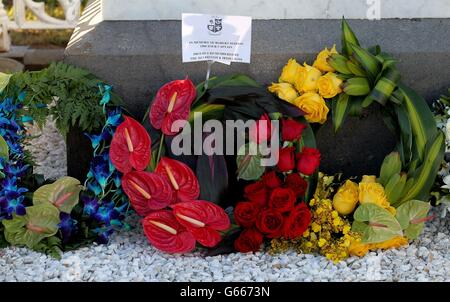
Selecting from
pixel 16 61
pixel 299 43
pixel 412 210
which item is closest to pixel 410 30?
pixel 299 43

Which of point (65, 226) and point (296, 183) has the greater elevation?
point (296, 183)

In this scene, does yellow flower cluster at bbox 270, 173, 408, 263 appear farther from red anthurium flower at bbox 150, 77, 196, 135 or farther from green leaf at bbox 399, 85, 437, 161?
red anthurium flower at bbox 150, 77, 196, 135

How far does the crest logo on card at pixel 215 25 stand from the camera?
11.8 feet

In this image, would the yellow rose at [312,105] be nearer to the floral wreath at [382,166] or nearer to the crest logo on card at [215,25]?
the floral wreath at [382,166]

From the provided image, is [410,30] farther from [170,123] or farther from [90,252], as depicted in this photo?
[90,252]

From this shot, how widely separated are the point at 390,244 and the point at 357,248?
16 cm

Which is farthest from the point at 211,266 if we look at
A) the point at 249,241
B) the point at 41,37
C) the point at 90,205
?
the point at 41,37

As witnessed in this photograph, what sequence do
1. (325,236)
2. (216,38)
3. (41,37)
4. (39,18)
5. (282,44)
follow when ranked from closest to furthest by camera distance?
(325,236)
(216,38)
(282,44)
(39,18)
(41,37)

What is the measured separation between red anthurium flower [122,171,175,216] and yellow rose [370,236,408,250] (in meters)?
0.79

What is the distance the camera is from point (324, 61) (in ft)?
12.1

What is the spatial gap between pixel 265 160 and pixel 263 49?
1.93 feet

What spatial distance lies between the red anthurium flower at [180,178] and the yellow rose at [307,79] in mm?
561

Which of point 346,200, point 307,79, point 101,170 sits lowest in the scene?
point 346,200

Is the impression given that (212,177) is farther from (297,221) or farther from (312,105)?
(312,105)
